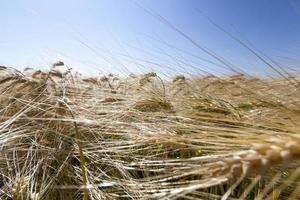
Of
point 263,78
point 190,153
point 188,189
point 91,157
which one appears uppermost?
point 263,78

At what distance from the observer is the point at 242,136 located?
626mm

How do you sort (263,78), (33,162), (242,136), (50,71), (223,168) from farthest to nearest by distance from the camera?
1. (50,71)
2. (263,78)
3. (33,162)
4. (242,136)
5. (223,168)

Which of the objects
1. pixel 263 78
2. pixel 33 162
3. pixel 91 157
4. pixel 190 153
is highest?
pixel 263 78

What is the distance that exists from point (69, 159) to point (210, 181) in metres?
1.03

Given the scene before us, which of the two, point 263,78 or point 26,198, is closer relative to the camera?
point 26,198

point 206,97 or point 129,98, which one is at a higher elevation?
point 206,97

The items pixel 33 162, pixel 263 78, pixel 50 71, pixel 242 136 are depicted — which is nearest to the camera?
pixel 242 136

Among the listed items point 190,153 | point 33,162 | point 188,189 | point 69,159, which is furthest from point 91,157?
point 188,189

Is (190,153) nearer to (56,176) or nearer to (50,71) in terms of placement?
(56,176)

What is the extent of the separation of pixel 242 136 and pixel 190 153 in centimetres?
80

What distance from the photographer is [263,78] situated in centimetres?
185

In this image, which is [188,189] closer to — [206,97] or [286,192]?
[286,192]

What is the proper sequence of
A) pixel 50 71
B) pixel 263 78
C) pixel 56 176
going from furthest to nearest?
pixel 50 71 < pixel 263 78 < pixel 56 176

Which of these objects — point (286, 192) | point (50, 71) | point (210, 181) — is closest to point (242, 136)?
point (210, 181)
